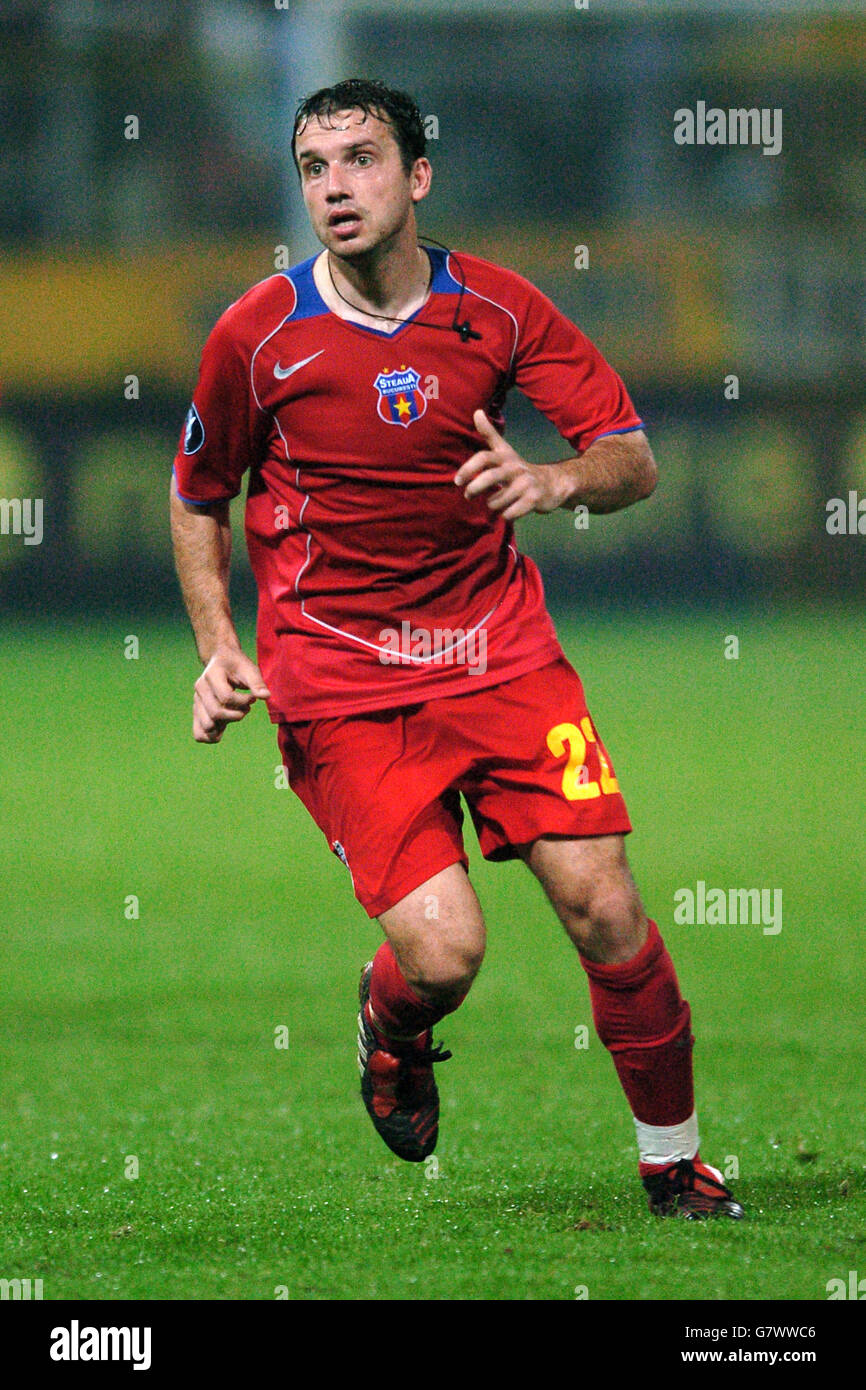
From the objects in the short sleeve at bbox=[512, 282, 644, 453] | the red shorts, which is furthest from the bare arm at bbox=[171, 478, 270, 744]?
the short sleeve at bbox=[512, 282, 644, 453]

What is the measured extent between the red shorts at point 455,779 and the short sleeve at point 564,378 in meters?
0.55

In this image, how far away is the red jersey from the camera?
14.3 ft

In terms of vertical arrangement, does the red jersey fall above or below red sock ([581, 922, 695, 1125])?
above

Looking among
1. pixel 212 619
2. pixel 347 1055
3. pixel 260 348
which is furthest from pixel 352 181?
pixel 347 1055

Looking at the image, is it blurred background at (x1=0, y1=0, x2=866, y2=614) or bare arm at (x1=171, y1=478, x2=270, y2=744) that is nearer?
bare arm at (x1=171, y1=478, x2=270, y2=744)

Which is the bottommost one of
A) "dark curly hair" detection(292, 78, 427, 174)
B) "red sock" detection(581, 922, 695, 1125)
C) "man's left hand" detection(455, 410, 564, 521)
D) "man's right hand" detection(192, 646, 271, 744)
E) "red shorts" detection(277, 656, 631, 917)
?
"red sock" detection(581, 922, 695, 1125)

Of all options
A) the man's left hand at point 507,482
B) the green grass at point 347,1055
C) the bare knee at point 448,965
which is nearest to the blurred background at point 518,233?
the green grass at point 347,1055

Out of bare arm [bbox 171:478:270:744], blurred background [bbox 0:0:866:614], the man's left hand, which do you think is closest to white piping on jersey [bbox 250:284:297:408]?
bare arm [bbox 171:478:270:744]

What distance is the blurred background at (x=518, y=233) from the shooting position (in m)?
24.9

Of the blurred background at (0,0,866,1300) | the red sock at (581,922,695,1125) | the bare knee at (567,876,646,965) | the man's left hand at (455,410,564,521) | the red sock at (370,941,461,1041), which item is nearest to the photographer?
the man's left hand at (455,410,564,521)

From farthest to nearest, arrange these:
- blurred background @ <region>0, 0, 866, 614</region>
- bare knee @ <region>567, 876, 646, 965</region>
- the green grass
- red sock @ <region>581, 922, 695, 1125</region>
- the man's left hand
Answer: blurred background @ <region>0, 0, 866, 614</region> → red sock @ <region>581, 922, 695, 1125</region> → bare knee @ <region>567, 876, 646, 965</region> → the green grass → the man's left hand

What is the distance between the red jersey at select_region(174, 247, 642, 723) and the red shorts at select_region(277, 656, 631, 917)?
56 millimetres

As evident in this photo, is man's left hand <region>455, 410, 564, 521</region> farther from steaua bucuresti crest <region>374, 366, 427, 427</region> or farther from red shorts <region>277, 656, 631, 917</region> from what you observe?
red shorts <region>277, 656, 631, 917</region>
